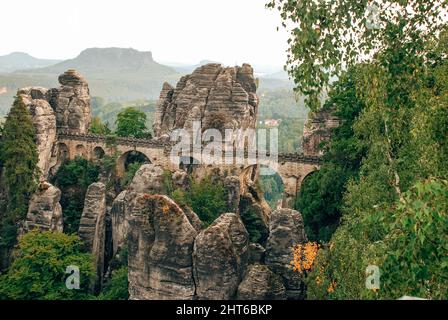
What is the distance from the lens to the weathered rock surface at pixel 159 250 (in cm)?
1975

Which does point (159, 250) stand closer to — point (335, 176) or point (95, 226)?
point (335, 176)

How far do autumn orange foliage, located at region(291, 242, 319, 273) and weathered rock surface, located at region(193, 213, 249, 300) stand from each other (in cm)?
192

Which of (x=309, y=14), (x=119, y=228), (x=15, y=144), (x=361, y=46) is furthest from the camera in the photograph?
(x=15, y=144)

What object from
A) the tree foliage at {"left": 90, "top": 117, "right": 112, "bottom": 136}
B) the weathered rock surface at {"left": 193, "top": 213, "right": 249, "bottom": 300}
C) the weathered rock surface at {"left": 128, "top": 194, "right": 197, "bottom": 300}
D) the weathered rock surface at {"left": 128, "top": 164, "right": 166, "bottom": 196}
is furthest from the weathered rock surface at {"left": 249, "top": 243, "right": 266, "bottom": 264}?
the tree foliage at {"left": 90, "top": 117, "right": 112, "bottom": 136}

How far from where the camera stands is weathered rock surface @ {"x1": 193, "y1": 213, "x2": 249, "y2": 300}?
62.4 feet

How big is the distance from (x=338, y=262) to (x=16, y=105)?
27.2 metres

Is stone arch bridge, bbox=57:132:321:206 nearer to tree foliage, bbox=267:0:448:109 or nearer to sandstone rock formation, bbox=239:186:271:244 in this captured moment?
sandstone rock formation, bbox=239:186:271:244

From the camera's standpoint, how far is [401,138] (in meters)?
13.3

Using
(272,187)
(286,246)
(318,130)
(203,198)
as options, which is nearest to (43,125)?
(203,198)

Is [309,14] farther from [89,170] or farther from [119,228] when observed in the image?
[89,170]

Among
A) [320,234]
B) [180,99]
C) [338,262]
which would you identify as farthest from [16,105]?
[338,262]

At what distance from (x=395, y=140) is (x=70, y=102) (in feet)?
110

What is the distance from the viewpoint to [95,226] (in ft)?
103

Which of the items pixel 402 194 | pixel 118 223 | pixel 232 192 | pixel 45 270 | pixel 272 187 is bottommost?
pixel 272 187
